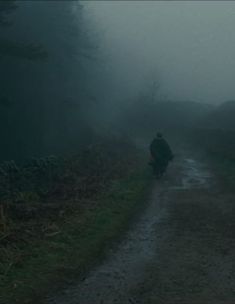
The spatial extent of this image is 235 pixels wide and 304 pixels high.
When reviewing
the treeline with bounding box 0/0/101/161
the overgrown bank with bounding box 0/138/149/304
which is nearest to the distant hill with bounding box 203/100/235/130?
the treeline with bounding box 0/0/101/161

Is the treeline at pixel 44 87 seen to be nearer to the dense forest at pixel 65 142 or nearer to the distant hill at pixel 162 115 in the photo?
the dense forest at pixel 65 142

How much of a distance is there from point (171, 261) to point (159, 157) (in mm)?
11170

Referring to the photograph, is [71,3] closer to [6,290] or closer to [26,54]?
[26,54]

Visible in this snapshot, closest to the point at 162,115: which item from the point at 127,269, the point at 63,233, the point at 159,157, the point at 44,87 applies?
the point at 44,87

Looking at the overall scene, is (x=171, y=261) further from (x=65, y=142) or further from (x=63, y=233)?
(x=65, y=142)

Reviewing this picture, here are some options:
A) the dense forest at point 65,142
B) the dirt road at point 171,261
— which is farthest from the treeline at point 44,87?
the dirt road at point 171,261

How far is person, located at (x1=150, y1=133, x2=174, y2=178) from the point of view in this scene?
2024cm

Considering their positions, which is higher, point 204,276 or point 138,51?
point 138,51

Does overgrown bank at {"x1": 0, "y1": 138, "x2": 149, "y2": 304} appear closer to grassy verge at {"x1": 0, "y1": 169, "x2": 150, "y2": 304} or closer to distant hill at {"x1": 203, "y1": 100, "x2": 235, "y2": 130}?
grassy verge at {"x1": 0, "y1": 169, "x2": 150, "y2": 304}

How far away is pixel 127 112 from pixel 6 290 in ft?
181

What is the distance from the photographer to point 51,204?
43.6 feet

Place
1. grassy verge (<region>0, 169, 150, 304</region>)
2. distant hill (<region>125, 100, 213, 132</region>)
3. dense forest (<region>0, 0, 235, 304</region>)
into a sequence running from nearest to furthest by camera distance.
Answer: grassy verge (<region>0, 169, 150, 304</region>)
dense forest (<region>0, 0, 235, 304</region>)
distant hill (<region>125, 100, 213, 132</region>)

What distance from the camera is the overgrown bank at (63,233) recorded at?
824 cm

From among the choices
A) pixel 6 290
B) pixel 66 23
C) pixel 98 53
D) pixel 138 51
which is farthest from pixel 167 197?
pixel 138 51
